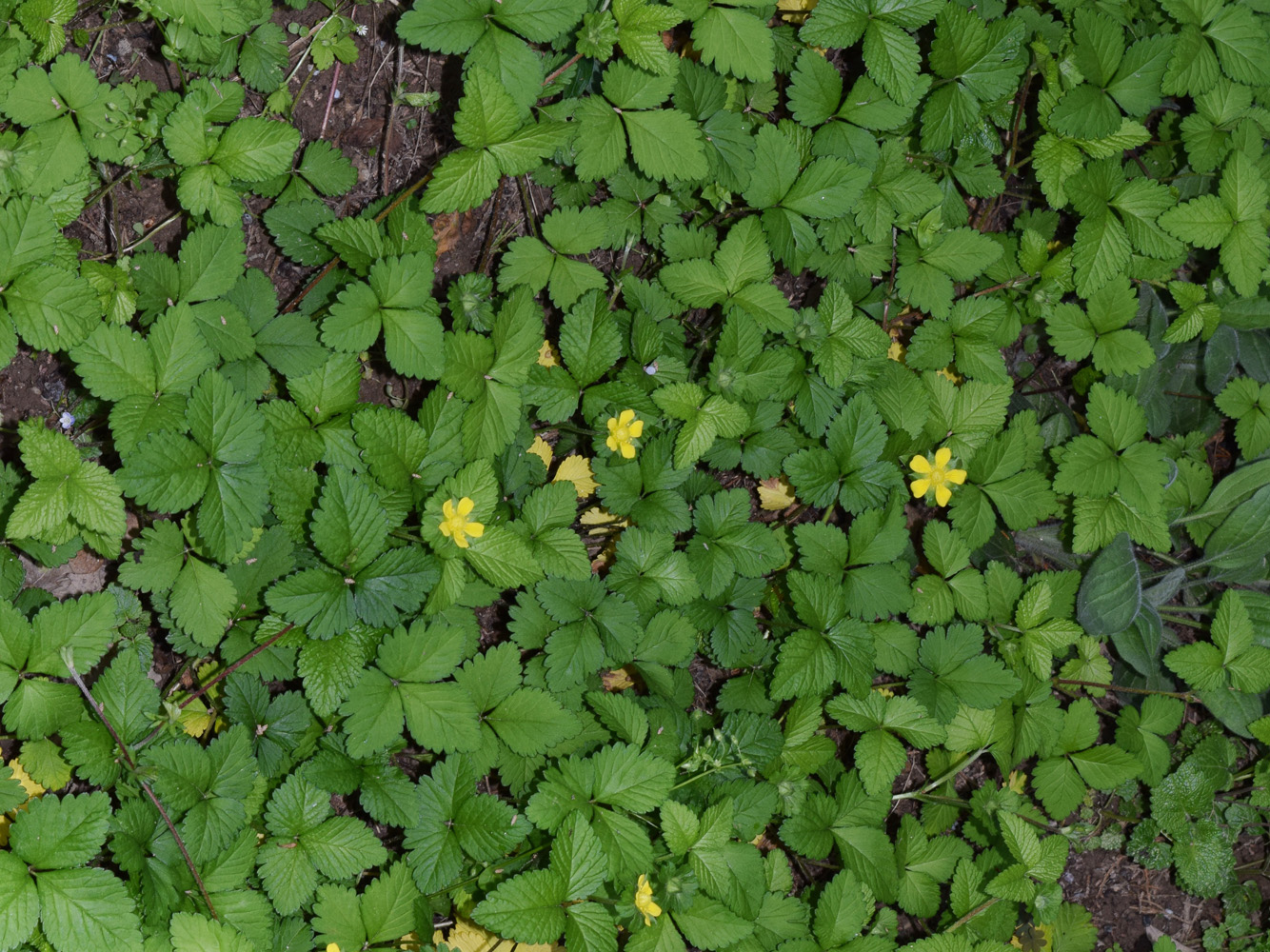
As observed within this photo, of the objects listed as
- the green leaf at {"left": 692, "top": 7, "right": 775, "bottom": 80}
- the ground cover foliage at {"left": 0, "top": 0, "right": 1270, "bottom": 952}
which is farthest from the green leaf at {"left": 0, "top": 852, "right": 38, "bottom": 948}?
the green leaf at {"left": 692, "top": 7, "right": 775, "bottom": 80}

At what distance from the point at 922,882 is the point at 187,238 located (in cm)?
272

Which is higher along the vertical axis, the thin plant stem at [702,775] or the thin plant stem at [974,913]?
the thin plant stem at [702,775]

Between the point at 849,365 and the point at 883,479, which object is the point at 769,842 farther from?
the point at 849,365

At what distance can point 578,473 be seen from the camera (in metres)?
2.50

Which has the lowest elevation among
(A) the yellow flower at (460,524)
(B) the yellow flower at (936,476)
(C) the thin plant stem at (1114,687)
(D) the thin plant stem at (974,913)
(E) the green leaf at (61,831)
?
(D) the thin plant stem at (974,913)

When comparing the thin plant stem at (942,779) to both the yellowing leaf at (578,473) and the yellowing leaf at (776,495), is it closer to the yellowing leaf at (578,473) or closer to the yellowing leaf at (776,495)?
the yellowing leaf at (776,495)

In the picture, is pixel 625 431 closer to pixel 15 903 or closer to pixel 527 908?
pixel 527 908

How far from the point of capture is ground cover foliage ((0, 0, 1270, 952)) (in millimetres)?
2084

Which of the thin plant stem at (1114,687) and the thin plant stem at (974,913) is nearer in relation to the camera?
the thin plant stem at (974,913)

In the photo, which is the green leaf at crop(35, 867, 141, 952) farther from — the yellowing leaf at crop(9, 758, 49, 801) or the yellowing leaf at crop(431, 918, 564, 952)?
the yellowing leaf at crop(431, 918, 564, 952)

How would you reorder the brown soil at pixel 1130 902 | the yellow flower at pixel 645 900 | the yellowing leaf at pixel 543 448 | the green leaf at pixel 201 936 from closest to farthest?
the green leaf at pixel 201 936 → the yellow flower at pixel 645 900 → the yellowing leaf at pixel 543 448 → the brown soil at pixel 1130 902

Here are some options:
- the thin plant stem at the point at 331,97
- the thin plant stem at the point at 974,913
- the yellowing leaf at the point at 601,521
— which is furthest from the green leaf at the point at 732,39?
the thin plant stem at the point at 974,913

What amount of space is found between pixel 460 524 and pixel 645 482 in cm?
55

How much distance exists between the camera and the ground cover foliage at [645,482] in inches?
82.0
